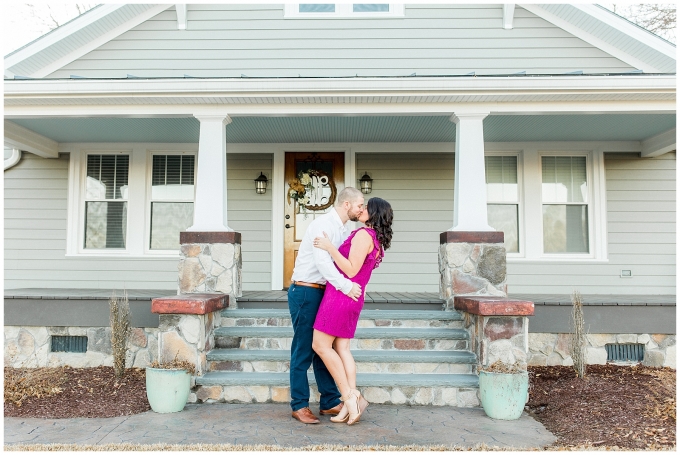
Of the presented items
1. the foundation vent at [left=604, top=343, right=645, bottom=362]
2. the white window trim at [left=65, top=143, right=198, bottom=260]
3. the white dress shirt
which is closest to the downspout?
the white window trim at [left=65, top=143, right=198, bottom=260]

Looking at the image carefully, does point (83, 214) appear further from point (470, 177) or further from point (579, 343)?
point (579, 343)

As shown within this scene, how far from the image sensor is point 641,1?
39.3 ft

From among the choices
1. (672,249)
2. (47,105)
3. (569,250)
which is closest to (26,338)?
(47,105)

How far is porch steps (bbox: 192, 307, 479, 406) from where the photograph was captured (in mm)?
4168

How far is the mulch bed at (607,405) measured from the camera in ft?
10.8

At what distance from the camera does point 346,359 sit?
11.6 ft

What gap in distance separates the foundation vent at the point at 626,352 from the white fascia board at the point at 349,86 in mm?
2594

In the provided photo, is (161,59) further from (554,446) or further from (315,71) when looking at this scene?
(554,446)

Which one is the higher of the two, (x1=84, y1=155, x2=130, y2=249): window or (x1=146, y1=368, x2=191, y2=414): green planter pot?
(x1=84, y1=155, x2=130, y2=249): window

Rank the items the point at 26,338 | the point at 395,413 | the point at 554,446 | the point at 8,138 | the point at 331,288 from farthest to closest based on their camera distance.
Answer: the point at 8,138 < the point at 26,338 < the point at 395,413 < the point at 331,288 < the point at 554,446

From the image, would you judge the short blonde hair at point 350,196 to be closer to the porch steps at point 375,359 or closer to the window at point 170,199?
the porch steps at point 375,359

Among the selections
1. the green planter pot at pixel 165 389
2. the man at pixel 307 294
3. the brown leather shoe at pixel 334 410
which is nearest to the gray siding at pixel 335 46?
the man at pixel 307 294

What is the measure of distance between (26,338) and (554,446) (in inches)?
203

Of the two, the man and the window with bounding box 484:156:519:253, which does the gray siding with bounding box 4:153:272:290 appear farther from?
the man
